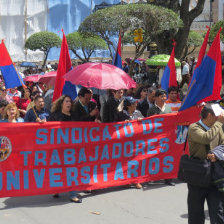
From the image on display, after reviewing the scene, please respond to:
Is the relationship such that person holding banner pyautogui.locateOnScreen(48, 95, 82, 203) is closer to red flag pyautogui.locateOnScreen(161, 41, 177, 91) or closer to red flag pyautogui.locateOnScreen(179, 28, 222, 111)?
red flag pyautogui.locateOnScreen(179, 28, 222, 111)

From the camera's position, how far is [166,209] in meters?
6.15

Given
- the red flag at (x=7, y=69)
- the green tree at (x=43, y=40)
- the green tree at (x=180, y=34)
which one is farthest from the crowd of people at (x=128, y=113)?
the green tree at (x=43, y=40)

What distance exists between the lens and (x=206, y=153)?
4602 millimetres

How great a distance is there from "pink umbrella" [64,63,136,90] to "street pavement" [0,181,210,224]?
1.60 m

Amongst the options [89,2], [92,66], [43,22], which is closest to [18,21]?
[43,22]

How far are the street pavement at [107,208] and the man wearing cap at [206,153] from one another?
108 centimetres

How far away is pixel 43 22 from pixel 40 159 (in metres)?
41.6

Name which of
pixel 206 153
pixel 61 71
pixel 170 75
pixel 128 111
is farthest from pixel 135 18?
pixel 206 153

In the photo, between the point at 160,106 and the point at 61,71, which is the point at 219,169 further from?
the point at 61,71

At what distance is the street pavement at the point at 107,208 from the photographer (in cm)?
576

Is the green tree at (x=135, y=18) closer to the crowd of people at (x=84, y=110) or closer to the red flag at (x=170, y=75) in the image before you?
the red flag at (x=170, y=75)

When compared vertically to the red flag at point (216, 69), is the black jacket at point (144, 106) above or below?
below

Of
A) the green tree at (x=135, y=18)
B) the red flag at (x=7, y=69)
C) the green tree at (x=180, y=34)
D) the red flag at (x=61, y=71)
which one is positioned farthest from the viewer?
the green tree at (x=180, y=34)

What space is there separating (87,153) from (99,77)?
3.64 feet
